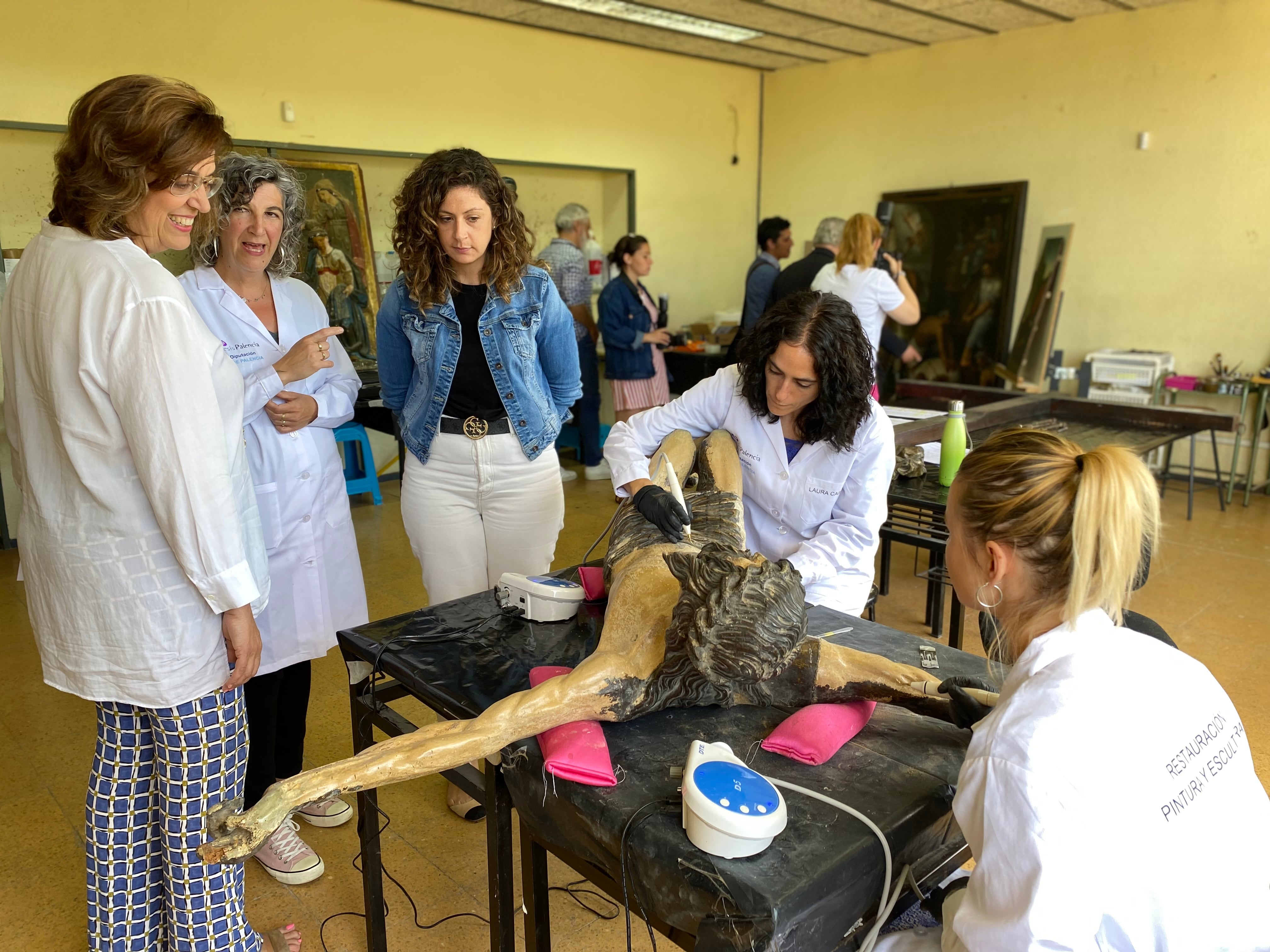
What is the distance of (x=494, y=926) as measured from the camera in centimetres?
143

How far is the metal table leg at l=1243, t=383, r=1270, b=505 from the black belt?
475 cm

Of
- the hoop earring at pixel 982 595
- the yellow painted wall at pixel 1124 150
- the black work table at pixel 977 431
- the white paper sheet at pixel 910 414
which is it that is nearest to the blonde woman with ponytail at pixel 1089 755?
the hoop earring at pixel 982 595

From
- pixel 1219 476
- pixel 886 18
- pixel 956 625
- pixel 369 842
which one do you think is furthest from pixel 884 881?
pixel 886 18

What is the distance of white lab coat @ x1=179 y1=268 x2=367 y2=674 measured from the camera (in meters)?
1.92

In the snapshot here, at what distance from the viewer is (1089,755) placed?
35.4 inches

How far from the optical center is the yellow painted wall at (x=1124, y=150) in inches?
200

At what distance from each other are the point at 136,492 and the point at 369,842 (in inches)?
30.5

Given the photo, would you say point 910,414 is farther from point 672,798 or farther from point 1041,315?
point 1041,315

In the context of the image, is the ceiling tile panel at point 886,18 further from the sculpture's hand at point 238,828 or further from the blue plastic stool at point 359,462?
the sculpture's hand at point 238,828

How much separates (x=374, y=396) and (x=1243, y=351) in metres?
5.06

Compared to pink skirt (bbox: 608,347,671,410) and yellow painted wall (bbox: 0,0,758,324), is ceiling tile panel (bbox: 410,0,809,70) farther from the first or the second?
pink skirt (bbox: 608,347,671,410)

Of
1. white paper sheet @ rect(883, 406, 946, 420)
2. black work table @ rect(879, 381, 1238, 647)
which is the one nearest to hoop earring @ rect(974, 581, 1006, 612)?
black work table @ rect(879, 381, 1238, 647)

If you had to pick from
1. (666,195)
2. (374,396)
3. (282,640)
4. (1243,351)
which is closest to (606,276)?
(666,195)

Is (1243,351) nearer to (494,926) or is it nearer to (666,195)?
(666,195)
